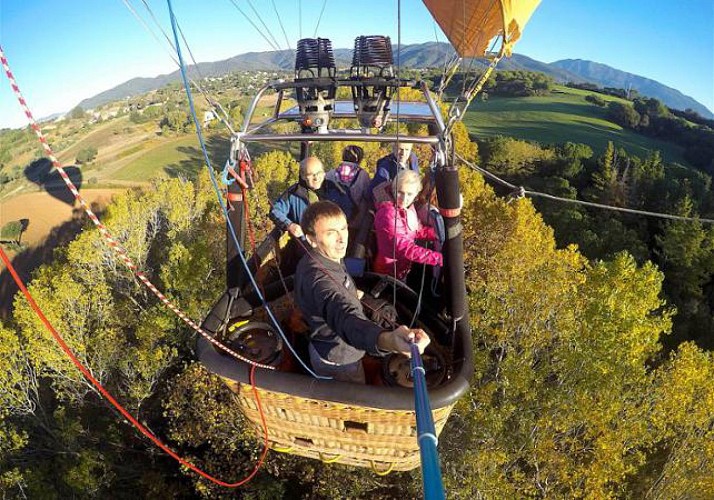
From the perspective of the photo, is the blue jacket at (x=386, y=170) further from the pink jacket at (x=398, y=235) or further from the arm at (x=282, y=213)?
the pink jacket at (x=398, y=235)

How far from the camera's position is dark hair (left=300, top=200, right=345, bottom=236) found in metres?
2.05

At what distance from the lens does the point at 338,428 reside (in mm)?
2100

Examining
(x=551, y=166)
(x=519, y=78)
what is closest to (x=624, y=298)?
(x=551, y=166)

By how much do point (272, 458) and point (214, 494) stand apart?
1.94m

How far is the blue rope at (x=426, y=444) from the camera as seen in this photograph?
A: 869mm

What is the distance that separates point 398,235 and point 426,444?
A: 7.77ft

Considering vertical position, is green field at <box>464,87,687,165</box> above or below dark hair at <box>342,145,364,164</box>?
below

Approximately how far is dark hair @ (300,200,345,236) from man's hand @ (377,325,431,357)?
70 centimetres

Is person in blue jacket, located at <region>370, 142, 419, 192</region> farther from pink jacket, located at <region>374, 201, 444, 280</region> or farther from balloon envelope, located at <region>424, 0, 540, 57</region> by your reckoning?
balloon envelope, located at <region>424, 0, 540, 57</region>

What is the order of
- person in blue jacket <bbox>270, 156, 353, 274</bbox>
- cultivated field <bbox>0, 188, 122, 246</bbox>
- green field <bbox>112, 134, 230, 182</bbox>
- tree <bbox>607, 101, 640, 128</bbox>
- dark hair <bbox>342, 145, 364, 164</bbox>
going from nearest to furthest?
person in blue jacket <bbox>270, 156, 353, 274</bbox> → dark hair <bbox>342, 145, 364, 164</bbox> → cultivated field <bbox>0, 188, 122, 246</bbox> → green field <bbox>112, 134, 230, 182</bbox> → tree <bbox>607, 101, 640, 128</bbox>

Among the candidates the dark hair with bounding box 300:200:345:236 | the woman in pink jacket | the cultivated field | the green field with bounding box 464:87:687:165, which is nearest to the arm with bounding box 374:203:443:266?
the woman in pink jacket

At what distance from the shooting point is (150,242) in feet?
79.1

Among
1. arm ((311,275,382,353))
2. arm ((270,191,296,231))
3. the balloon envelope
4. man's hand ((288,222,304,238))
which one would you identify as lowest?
man's hand ((288,222,304,238))

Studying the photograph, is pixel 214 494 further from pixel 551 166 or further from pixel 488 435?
pixel 551 166
